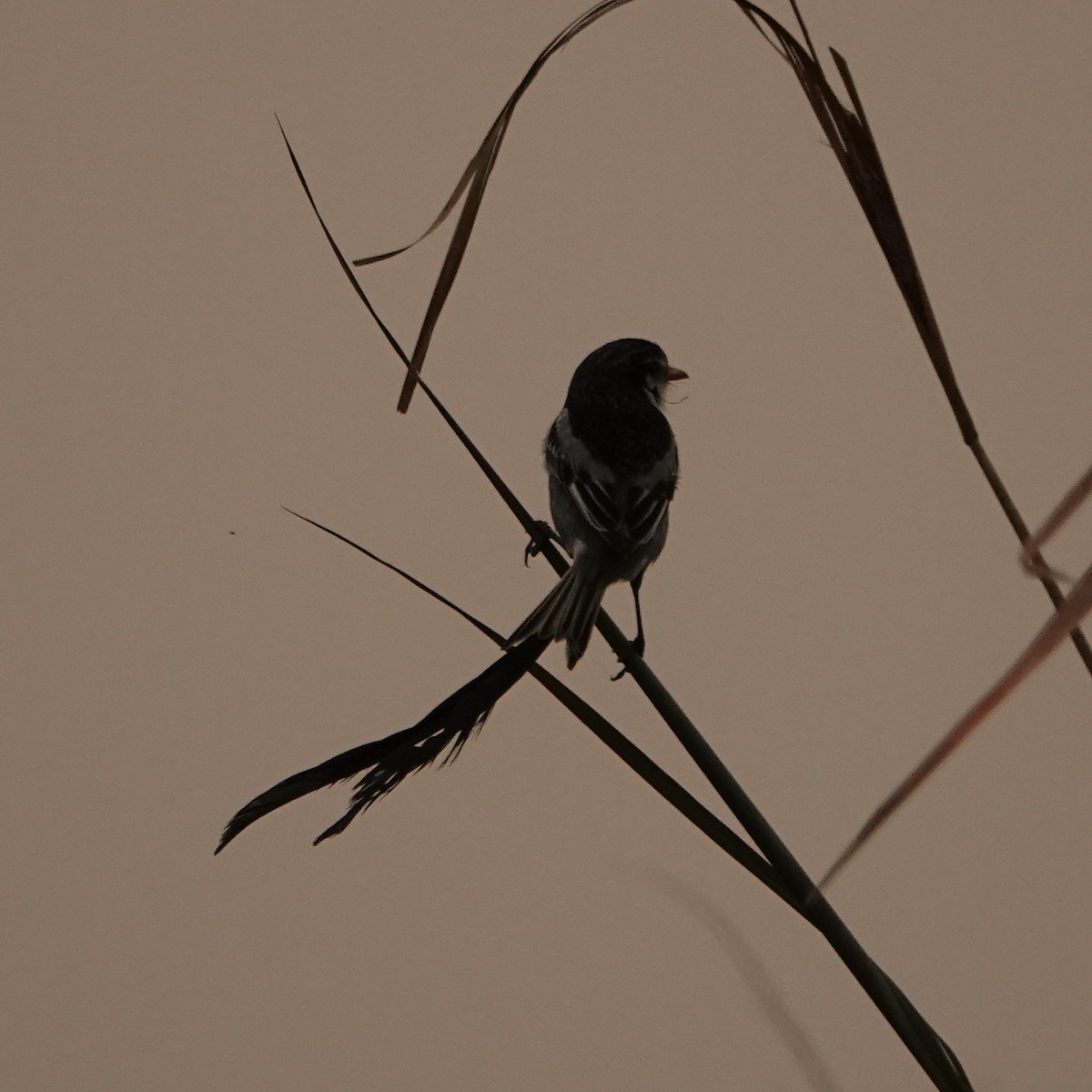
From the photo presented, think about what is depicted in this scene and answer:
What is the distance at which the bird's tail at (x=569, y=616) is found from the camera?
1.05 meters

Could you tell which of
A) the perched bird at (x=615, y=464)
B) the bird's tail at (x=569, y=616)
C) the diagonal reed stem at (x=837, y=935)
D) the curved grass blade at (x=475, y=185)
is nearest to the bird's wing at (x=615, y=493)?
the perched bird at (x=615, y=464)

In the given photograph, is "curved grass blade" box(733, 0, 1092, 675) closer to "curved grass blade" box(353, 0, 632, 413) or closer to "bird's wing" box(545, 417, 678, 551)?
"curved grass blade" box(353, 0, 632, 413)

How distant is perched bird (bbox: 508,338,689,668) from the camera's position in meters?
1.64

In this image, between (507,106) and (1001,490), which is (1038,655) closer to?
(1001,490)

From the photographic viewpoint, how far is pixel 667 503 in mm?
1800

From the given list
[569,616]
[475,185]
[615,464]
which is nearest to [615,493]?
[615,464]

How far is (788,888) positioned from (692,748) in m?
0.09

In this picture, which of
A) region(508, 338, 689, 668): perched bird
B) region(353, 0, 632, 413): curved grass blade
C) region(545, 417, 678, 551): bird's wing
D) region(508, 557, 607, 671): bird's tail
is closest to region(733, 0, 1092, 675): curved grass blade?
region(353, 0, 632, 413): curved grass blade

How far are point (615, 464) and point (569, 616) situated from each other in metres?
0.61

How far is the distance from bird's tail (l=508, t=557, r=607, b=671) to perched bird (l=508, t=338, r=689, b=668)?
0.43 ft

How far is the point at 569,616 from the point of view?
46.4 inches

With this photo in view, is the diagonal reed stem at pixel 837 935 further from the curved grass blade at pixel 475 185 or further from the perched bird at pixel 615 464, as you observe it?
the perched bird at pixel 615 464

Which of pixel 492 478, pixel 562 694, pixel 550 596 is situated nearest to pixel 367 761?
pixel 562 694

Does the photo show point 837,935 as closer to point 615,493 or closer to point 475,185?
point 475,185
